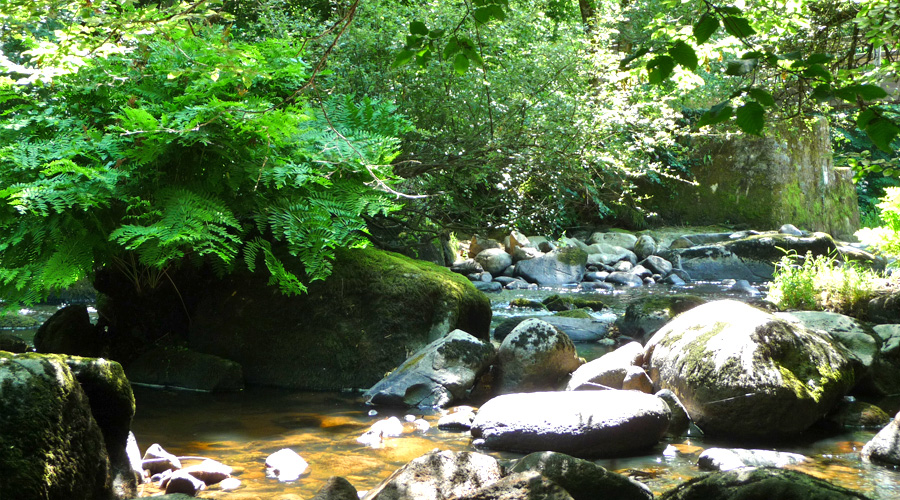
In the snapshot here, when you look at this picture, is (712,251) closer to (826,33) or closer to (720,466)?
(826,33)

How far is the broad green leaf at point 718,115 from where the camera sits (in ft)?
7.34

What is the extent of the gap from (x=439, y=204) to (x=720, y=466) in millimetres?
5477

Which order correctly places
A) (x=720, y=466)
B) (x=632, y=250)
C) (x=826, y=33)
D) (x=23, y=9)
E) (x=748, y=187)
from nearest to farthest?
(x=23, y=9), (x=720, y=466), (x=826, y=33), (x=632, y=250), (x=748, y=187)

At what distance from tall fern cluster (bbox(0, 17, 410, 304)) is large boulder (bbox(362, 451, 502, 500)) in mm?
2408

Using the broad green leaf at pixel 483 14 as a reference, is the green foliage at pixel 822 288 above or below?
below

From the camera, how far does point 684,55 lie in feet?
8.23

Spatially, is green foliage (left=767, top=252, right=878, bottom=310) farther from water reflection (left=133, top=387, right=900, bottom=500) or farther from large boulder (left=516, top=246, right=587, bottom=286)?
large boulder (left=516, top=246, right=587, bottom=286)

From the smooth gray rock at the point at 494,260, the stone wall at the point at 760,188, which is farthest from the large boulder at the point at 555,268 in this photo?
the stone wall at the point at 760,188

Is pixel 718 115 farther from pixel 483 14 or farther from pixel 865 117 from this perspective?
pixel 483 14

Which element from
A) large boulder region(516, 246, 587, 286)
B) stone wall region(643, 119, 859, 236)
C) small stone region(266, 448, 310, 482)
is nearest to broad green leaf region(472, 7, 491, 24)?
small stone region(266, 448, 310, 482)

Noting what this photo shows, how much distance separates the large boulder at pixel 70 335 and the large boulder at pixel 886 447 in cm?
687

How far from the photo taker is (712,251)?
1537 cm

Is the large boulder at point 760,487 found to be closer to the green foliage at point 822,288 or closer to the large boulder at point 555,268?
the green foliage at point 822,288

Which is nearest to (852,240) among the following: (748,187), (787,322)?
(748,187)
